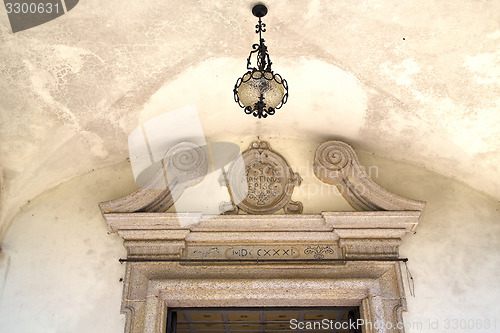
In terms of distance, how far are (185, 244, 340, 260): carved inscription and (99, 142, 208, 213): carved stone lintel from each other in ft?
1.75

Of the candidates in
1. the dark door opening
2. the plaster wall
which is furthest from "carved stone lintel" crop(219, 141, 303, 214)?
the dark door opening

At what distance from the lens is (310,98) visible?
4.96 meters

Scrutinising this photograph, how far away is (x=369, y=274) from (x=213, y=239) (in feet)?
4.56

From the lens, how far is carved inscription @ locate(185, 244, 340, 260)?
15.8ft

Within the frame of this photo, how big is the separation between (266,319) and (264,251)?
5.89 feet

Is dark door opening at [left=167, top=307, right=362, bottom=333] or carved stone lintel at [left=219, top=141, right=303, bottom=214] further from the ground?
carved stone lintel at [left=219, top=141, right=303, bottom=214]

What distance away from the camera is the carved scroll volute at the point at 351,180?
4938 mm

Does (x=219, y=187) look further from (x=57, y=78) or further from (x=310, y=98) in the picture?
(x=57, y=78)

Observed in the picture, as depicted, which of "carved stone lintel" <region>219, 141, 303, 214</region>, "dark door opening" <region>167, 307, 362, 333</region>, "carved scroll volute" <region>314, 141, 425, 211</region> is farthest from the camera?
"carved stone lintel" <region>219, 141, 303, 214</region>

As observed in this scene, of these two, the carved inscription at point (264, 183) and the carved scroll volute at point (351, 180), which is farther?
the carved inscription at point (264, 183)

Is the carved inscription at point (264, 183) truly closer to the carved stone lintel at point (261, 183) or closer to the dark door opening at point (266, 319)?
the carved stone lintel at point (261, 183)

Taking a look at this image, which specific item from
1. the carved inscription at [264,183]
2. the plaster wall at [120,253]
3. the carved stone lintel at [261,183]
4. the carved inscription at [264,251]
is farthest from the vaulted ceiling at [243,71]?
the carved inscription at [264,251]

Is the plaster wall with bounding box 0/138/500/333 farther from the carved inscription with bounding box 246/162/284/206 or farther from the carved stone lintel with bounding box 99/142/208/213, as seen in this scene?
the carved stone lintel with bounding box 99/142/208/213

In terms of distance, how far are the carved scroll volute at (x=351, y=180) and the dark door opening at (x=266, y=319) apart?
0.96 m
